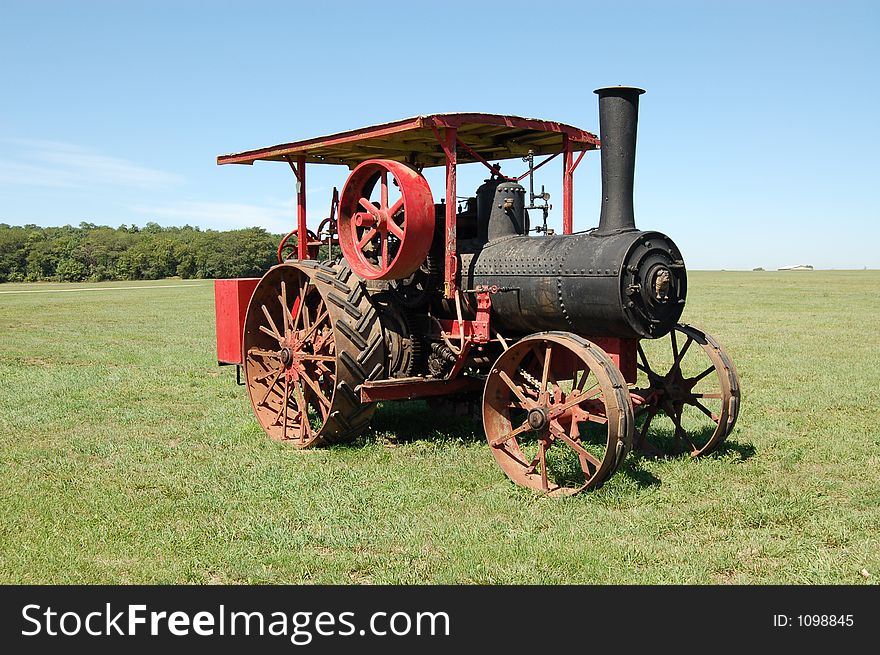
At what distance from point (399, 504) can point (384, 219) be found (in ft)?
7.94

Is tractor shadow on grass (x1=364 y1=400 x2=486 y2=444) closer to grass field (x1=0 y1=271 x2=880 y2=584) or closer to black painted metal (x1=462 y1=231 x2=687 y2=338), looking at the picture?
grass field (x1=0 y1=271 x2=880 y2=584)

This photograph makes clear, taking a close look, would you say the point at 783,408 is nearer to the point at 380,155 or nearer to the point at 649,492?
the point at 649,492

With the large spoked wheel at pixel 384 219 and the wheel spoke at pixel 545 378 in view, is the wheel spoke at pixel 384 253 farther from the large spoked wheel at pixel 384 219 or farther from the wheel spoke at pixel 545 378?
the wheel spoke at pixel 545 378

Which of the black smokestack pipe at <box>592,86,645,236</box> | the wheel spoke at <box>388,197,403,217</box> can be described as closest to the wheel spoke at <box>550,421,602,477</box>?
the black smokestack pipe at <box>592,86,645,236</box>

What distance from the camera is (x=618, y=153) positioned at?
20.5 feet

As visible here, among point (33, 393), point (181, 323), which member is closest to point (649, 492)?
point (33, 393)

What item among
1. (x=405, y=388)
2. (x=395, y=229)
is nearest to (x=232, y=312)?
(x=405, y=388)

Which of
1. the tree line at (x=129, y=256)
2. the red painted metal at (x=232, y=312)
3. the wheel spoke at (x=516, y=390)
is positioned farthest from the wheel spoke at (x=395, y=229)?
the tree line at (x=129, y=256)

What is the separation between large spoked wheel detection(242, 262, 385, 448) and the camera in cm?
720

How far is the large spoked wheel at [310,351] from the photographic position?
7.20 m

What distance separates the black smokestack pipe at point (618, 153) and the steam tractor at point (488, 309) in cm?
1

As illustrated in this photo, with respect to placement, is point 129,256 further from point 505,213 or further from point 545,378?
point 545,378

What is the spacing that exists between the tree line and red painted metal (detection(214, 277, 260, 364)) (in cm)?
4636

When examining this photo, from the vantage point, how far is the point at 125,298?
36.4 metres
